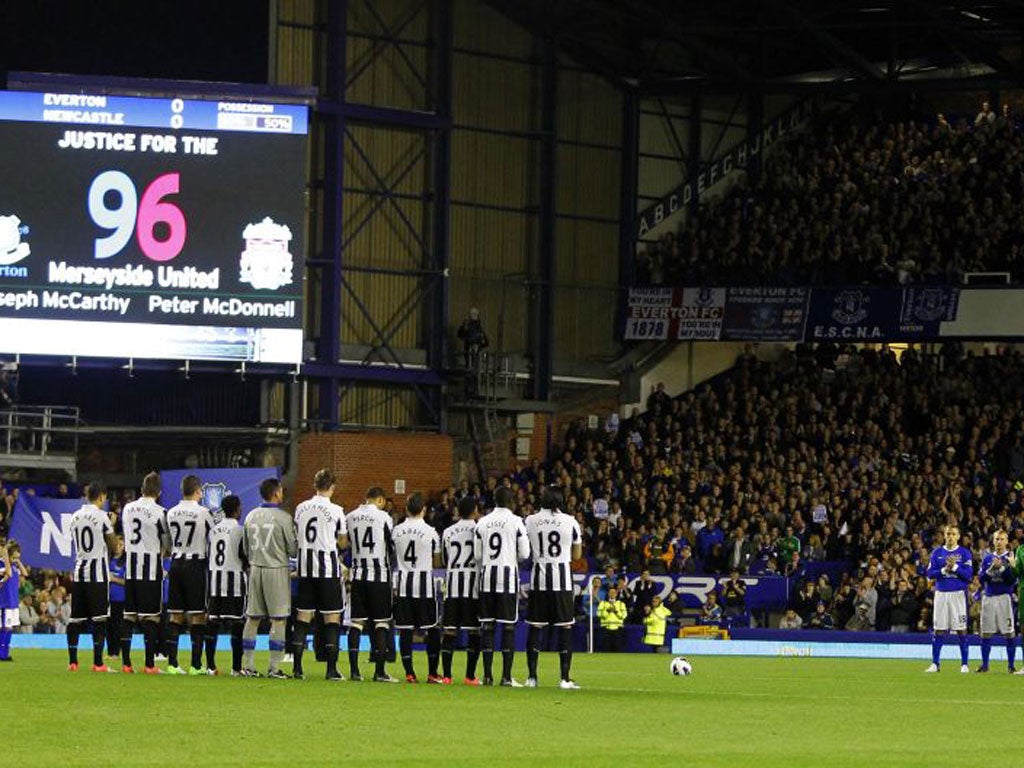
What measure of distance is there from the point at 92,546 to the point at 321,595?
3.01 m

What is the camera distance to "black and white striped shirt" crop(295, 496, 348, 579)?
80.0 ft

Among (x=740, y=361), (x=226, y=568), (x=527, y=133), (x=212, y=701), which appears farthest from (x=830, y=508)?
(x=212, y=701)

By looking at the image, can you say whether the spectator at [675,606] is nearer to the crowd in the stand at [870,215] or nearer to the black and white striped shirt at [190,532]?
the crowd in the stand at [870,215]

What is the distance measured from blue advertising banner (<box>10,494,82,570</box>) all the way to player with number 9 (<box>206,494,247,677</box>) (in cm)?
1541

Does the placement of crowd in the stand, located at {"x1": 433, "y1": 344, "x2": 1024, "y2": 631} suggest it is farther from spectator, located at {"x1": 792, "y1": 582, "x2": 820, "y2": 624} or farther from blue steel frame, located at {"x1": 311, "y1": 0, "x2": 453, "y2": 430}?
blue steel frame, located at {"x1": 311, "y1": 0, "x2": 453, "y2": 430}

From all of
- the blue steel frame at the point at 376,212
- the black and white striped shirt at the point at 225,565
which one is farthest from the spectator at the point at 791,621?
the black and white striped shirt at the point at 225,565

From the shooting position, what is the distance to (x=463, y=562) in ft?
80.0

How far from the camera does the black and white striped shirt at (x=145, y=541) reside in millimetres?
25219

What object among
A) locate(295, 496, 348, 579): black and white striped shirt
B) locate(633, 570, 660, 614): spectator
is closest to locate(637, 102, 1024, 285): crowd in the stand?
locate(633, 570, 660, 614): spectator

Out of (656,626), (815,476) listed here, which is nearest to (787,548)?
(815,476)

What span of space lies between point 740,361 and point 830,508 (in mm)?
7927

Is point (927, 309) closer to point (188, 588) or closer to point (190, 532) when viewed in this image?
point (190, 532)

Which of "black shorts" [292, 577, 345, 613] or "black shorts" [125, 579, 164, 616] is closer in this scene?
"black shorts" [292, 577, 345, 613]

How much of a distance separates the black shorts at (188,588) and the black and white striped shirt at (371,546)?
1.83m
